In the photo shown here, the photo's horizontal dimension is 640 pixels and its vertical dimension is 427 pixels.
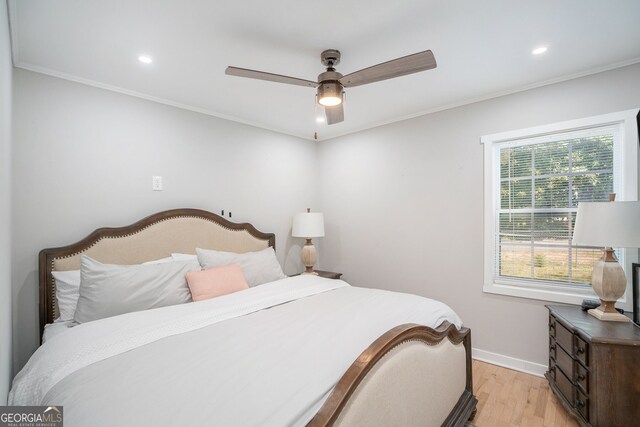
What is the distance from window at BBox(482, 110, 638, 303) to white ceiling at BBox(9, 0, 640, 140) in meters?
0.48

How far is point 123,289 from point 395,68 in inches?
86.6

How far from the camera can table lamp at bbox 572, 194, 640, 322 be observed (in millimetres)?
1890

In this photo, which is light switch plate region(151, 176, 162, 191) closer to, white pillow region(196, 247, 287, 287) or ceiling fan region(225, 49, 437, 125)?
white pillow region(196, 247, 287, 287)

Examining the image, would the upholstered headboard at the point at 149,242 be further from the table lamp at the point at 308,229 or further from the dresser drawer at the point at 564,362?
the dresser drawer at the point at 564,362

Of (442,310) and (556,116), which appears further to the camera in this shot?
(556,116)

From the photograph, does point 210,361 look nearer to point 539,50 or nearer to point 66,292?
point 66,292

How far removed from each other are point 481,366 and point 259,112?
3360mm

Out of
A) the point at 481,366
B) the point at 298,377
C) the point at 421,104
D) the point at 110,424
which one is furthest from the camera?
the point at 421,104

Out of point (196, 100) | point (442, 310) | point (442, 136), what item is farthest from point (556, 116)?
point (196, 100)

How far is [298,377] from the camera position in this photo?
1158 millimetres

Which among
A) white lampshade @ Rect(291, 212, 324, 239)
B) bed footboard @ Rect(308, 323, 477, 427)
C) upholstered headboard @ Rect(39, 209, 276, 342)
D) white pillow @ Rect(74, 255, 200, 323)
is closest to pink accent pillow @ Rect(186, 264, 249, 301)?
white pillow @ Rect(74, 255, 200, 323)

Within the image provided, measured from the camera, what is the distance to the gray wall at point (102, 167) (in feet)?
7.04

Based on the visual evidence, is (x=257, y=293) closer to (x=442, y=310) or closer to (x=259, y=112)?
(x=442, y=310)

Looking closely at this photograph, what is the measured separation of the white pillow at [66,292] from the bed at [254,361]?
0.09 metres
